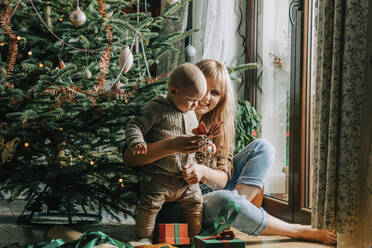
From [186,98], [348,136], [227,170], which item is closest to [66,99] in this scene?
[186,98]

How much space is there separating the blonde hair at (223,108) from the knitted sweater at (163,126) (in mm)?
255

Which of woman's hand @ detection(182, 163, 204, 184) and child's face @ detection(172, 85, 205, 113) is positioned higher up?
child's face @ detection(172, 85, 205, 113)

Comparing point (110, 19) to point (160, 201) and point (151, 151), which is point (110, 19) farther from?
point (160, 201)

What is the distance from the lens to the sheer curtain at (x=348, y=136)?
128cm

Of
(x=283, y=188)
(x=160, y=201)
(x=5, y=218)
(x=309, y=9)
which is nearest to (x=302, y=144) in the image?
(x=283, y=188)

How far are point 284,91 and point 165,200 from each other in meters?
1.14

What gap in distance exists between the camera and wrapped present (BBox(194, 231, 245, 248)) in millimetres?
1081

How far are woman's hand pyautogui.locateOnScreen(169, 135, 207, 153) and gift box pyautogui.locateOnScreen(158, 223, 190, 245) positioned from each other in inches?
11.1

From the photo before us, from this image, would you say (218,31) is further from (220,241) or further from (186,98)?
(220,241)

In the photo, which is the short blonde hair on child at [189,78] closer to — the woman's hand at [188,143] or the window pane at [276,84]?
the woman's hand at [188,143]

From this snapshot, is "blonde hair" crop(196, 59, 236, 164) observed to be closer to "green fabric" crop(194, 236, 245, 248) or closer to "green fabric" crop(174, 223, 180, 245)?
"green fabric" crop(174, 223, 180, 245)

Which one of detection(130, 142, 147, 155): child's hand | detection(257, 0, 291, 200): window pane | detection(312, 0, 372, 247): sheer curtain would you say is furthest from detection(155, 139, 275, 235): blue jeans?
detection(257, 0, 291, 200): window pane

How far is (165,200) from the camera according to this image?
1.42 meters

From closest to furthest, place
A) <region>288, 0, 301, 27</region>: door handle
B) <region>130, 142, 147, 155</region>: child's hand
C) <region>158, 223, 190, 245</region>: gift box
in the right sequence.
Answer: <region>130, 142, 147, 155</region>: child's hand
<region>158, 223, 190, 245</region>: gift box
<region>288, 0, 301, 27</region>: door handle
